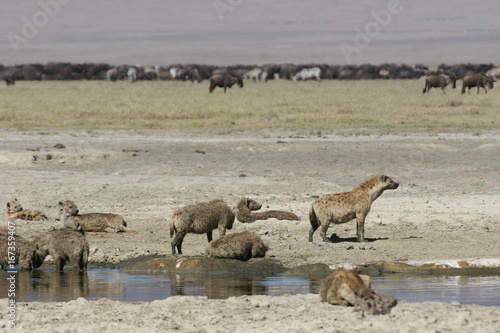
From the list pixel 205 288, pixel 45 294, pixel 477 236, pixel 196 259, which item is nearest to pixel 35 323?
pixel 45 294

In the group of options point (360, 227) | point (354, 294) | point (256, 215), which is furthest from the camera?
point (256, 215)

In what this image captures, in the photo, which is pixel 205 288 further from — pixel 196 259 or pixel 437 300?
pixel 437 300

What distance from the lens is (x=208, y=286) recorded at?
409 inches

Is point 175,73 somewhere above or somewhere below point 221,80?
above

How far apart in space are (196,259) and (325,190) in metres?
5.93

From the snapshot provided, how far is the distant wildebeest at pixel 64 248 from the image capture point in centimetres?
1151

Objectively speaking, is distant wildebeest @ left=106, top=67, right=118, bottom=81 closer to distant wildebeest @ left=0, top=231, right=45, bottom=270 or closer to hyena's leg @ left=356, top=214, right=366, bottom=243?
hyena's leg @ left=356, top=214, right=366, bottom=243

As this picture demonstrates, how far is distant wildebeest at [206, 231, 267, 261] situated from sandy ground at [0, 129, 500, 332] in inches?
16.1

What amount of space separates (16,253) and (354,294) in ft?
14.8

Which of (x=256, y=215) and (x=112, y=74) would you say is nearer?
(x=256, y=215)

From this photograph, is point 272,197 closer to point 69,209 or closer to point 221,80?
point 69,209

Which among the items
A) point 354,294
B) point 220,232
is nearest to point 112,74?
point 220,232

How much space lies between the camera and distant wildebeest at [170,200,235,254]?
12.2 metres

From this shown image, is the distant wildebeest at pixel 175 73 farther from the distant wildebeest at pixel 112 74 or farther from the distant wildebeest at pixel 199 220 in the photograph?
the distant wildebeest at pixel 199 220
